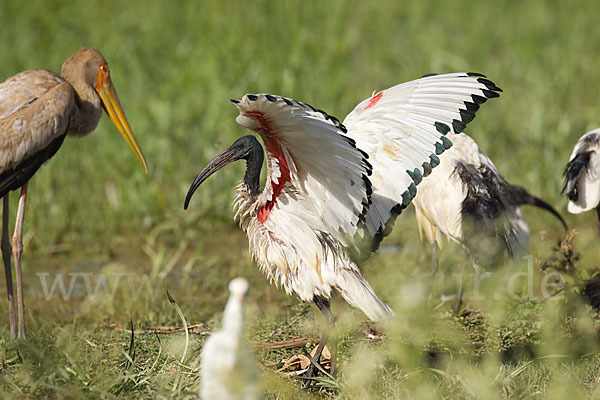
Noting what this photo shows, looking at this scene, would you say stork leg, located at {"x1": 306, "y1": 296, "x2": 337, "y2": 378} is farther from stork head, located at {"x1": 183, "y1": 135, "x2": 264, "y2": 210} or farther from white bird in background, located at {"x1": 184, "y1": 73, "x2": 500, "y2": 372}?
stork head, located at {"x1": 183, "y1": 135, "x2": 264, "y2": 210}

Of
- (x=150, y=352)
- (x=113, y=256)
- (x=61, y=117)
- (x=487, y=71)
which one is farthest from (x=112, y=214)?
(x=487, y=71)

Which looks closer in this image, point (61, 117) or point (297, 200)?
point (297, 200)

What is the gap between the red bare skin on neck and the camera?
350 centimetres

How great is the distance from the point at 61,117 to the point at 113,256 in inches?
74.9

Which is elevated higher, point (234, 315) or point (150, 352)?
point (234, 315)

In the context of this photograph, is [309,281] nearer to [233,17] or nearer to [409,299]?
[409,299]

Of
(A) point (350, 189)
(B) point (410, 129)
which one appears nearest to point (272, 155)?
(A) point (350, 189)

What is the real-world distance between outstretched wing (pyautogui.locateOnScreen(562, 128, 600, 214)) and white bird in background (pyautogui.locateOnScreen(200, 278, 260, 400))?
311cm

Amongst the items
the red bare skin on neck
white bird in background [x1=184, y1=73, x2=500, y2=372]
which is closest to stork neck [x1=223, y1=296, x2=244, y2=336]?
the red bare skin on neck

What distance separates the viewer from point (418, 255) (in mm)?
6574

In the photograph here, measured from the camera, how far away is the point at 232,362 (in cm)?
293

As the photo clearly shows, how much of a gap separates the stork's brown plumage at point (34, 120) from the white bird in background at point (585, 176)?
10.0 ft

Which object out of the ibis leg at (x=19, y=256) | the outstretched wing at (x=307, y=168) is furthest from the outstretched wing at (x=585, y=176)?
the ibis leg at (x=19, y=256)

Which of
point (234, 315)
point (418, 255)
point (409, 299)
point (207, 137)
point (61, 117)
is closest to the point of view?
point (234, 315)
